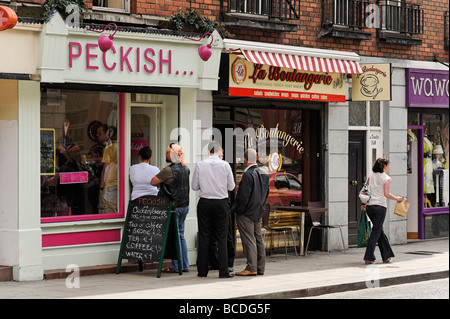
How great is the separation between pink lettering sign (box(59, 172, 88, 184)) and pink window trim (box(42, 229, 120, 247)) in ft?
2.51

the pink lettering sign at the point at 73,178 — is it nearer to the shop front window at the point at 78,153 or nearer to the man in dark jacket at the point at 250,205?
the shop front window at the point at 78,153

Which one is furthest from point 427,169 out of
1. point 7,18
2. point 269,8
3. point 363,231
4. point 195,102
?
point 7,18

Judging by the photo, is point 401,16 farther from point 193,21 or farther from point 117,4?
point 117,4

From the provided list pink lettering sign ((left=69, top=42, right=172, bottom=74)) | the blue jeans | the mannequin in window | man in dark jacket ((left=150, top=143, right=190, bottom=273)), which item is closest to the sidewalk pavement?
the blue jeans

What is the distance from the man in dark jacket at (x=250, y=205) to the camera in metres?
11.8

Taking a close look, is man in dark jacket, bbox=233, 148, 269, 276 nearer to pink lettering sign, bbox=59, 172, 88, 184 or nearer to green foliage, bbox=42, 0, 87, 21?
pink lettering sign, bbox=59, 172, 88, 184

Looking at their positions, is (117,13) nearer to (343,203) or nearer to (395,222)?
(343,203)

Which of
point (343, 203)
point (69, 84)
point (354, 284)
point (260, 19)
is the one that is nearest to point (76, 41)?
point (69, 84)

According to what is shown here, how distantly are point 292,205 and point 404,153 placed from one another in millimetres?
3028

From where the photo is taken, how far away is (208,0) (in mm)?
13625

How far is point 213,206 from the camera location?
38.0ft

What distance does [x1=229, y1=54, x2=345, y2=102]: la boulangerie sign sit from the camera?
540 inches

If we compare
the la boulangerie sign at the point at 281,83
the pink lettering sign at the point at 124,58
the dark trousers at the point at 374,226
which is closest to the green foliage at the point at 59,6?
the pink lettering sign at the point at 124,58

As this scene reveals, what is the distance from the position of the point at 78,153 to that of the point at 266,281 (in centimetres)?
338
